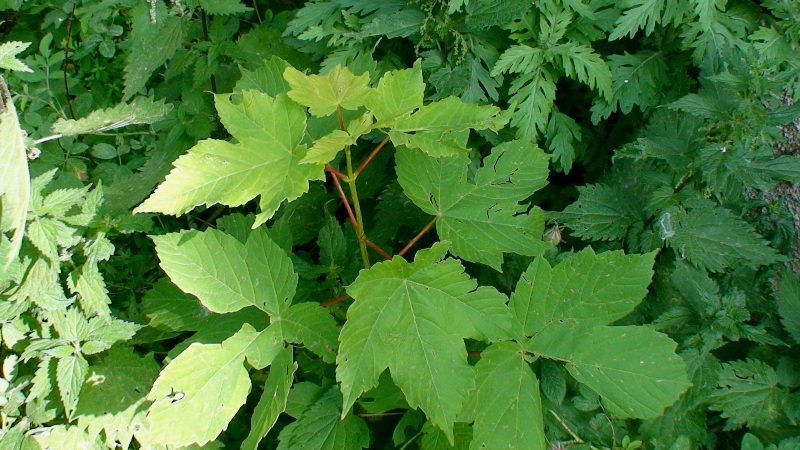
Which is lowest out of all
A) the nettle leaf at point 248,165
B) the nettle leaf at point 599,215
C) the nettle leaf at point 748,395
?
the nettle leaf at point 748,395

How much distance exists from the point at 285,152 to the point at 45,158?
1640mm

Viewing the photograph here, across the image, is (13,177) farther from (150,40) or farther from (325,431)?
(150,40)

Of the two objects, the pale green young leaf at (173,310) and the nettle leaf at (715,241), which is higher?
the pale green young leaf at (173,310)

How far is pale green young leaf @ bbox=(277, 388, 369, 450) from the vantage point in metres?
1.96

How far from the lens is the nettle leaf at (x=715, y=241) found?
2.09 meters

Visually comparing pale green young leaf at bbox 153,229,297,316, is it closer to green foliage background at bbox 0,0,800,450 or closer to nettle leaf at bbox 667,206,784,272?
green foliage background at bbox 0,0,800,450

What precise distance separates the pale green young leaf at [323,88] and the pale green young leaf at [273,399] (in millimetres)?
705

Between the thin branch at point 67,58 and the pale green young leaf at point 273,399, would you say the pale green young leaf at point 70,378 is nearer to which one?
the pale green young leaf at point 273,399

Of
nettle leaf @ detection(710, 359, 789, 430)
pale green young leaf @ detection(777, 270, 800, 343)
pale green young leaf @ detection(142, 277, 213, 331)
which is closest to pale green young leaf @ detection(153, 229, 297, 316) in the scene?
pale green young leaf @ detection(142, 277, 213, 331)

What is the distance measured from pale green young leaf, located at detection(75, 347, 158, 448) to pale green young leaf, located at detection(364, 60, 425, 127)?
3.95 ft

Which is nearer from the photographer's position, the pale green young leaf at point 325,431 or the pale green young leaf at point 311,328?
the pale green young leaf at point 311,328

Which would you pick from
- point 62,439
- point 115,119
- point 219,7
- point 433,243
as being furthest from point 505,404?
point 219,7

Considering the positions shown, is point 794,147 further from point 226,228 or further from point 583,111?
point 226,228

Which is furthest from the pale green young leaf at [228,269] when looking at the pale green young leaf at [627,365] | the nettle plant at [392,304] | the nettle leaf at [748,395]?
the nettle leaf at [748,395]
